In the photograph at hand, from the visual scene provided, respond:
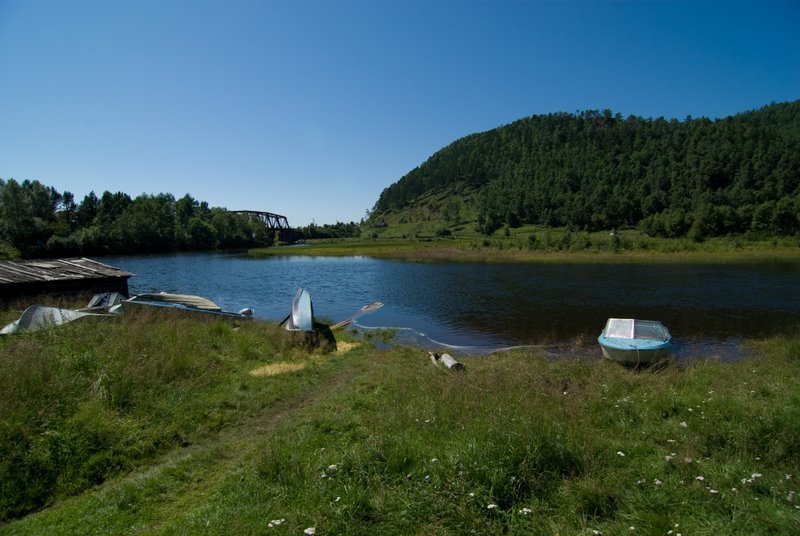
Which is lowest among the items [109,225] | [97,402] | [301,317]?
[301,317]

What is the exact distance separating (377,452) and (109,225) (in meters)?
154

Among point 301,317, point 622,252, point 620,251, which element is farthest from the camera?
point 620,251

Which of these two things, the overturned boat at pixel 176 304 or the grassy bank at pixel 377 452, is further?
the overturned boat at pixel 176 304

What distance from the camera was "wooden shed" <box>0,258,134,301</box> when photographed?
69.5 ft

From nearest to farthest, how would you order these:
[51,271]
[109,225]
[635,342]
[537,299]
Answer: [635,342] < [51,271] < [537,299] < [109,225]

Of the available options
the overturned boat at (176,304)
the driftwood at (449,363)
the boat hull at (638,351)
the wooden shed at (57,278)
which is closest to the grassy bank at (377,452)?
the driftwood at (449,363)

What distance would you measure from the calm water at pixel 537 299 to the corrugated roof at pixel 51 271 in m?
11.7

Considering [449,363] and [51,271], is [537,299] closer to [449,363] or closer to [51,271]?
[449,363]

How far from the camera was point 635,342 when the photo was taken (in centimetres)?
1822

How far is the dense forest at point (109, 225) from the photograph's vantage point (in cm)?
9394

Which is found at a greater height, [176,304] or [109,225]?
[109,225]

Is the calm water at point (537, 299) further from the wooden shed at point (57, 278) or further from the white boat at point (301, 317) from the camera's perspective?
the wooden shed at point (57, 278)

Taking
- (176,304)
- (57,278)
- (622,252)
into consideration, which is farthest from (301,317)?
(622,252)

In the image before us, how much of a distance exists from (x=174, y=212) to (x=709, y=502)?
182018 millimetres
